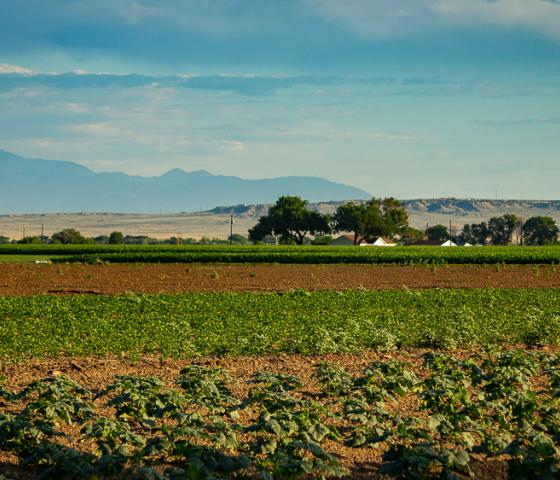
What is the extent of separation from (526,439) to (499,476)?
507mm

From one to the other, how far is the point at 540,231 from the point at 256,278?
140148 millimetres

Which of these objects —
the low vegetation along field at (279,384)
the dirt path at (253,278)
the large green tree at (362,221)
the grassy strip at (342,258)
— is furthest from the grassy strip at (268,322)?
the large green tree at (362,221)

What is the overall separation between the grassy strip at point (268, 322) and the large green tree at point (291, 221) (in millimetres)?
101980

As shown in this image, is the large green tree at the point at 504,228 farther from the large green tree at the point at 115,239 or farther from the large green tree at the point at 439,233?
the large green tree at the point at 115,239

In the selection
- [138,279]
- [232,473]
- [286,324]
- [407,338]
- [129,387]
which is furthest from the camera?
[138,279]

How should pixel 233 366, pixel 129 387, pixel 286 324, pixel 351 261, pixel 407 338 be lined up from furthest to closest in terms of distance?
1. pixel 351 261
2. pixel 286 324
3. pixel 407 338
4. pixel 233 366
5. pixel 129 387

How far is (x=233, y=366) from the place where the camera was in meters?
16.0

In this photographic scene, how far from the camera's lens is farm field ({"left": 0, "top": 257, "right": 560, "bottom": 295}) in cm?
3822

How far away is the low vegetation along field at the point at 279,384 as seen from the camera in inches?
353

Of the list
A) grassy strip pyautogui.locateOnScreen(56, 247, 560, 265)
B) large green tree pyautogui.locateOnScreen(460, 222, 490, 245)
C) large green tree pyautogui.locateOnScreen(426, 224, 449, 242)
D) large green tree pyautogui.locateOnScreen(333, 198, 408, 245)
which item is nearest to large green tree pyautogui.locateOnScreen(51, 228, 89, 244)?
large green tree pyautogui.locateOnScreen(333, 198, 408, 245)

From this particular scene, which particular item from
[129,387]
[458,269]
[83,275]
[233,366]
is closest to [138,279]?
[83,275]

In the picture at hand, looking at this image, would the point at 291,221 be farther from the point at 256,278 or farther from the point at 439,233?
the point at 256,278

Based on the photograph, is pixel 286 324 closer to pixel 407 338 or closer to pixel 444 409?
pixel 407 338

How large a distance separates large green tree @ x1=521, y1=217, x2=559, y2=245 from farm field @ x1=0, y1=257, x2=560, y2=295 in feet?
402
